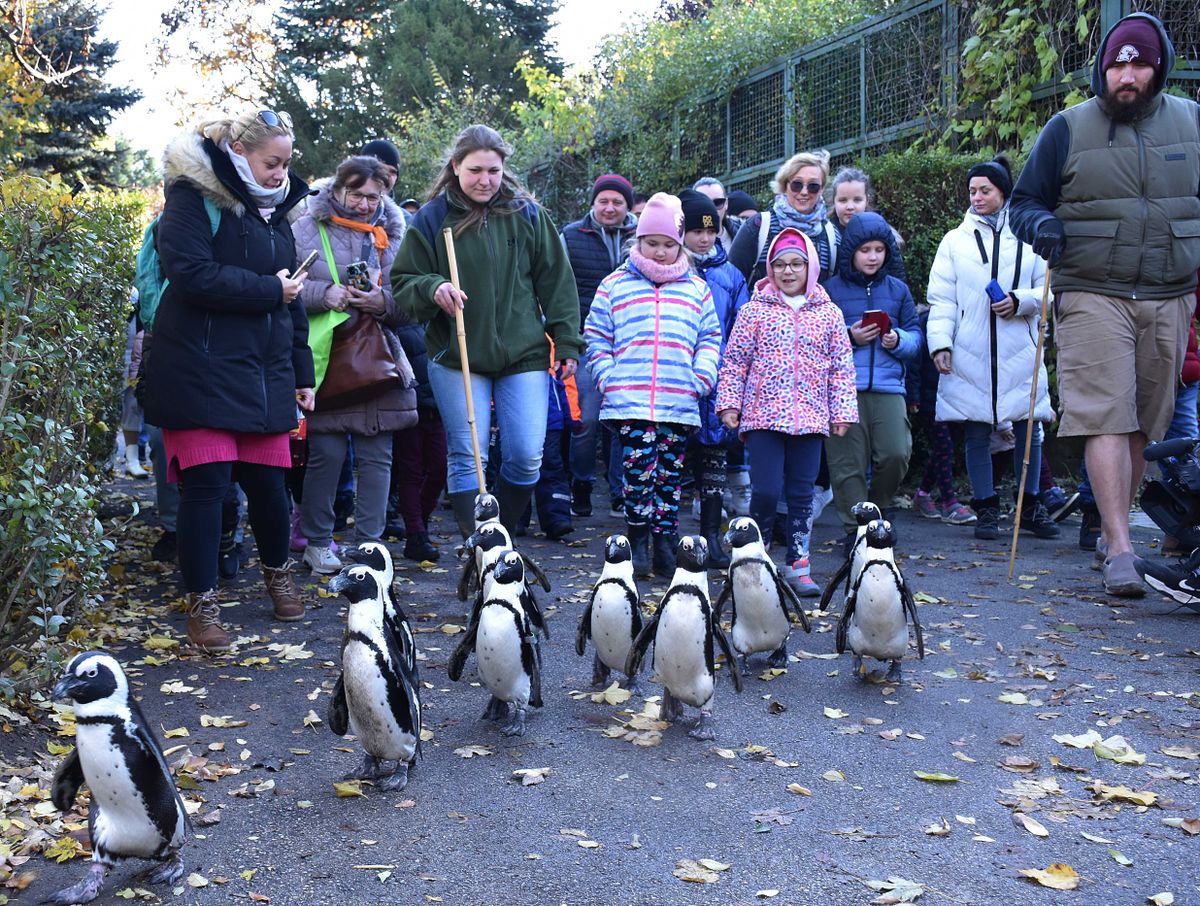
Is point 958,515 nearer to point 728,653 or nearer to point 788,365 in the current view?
point 788,365

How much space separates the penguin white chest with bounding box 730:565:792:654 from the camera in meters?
5.52

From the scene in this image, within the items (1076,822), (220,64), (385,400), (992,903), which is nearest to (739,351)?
(385,400)

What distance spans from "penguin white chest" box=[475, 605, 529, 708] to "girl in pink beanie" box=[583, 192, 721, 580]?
257cm

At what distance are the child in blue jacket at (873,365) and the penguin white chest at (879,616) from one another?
7.03 ft

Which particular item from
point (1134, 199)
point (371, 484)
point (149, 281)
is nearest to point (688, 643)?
point (371, 484)

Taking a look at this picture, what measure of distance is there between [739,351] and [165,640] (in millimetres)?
3527

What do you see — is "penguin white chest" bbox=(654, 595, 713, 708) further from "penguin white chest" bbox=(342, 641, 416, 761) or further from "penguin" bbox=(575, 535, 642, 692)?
"penguin white chest" bbox=(342, 641, 416, 761)

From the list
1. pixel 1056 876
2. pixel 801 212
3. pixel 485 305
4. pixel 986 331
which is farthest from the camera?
pixel 986 331

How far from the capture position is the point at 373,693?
4.14 m

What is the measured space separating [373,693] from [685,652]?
4.08ft

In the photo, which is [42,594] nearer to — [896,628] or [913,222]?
[896,628]

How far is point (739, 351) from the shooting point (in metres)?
7.18

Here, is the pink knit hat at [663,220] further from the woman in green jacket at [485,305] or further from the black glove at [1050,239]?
the black glove at [1050,239]

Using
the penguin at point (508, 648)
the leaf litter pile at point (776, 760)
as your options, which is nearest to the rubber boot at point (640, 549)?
the leaf litter pile at point (776, 760)
